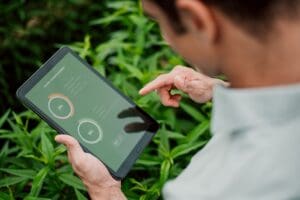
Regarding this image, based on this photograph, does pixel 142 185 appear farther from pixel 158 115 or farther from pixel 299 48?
pixel 299 48

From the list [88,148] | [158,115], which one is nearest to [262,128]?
[88,148]

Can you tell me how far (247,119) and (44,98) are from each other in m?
0.65

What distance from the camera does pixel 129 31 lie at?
242cm

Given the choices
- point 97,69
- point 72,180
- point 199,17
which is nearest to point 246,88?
point 199,17

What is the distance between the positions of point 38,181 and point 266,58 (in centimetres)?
98

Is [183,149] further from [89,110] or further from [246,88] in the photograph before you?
[246,88]

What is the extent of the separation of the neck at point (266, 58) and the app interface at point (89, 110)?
0.59m

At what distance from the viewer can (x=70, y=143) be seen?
4.52ft

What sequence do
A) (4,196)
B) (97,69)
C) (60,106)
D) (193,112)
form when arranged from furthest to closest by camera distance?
(97,69), (193,112), (4,196), (60,106)

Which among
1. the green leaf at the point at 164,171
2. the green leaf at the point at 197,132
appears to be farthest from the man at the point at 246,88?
the green leaf at the point at 197,132

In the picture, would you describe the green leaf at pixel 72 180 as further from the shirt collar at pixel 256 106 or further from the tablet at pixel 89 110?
the shirt collar at pixel 256 106

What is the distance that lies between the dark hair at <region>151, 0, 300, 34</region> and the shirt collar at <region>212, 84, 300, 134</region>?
4.0 inches

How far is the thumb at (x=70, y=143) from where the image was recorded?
1378 mm

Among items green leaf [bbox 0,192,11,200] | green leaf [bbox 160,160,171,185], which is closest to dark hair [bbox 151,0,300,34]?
green leaf [bbox 160,160,171,185]
